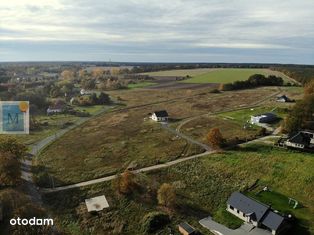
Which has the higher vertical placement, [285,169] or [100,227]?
[285,169]

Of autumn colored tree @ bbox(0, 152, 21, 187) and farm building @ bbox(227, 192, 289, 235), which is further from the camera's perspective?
autumn colored tree @ bbox(0, 152, 21, 187)

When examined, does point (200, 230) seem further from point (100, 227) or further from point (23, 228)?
point (23, 228)

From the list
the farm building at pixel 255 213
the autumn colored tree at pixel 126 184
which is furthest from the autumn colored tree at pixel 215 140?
the autumn colored tree at pixel 126 184

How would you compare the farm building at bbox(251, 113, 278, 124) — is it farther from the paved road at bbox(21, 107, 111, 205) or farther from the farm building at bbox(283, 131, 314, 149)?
the paved road at bbox(21, 107, 111, 205)

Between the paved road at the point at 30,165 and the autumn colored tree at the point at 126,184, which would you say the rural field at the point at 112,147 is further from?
the autumn colored tree at the point at 126,184

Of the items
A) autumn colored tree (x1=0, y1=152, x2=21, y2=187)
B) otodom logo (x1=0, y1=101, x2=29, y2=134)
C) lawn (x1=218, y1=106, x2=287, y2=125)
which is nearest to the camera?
autumn colored tree (x1=0, y1=152, x2=21, y2=187)

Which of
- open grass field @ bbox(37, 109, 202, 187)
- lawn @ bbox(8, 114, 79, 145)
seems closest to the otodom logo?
lawn @ bbox(8, 114, 79, 145)

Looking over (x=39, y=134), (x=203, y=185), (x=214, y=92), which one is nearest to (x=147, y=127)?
(x=39, y=134)
